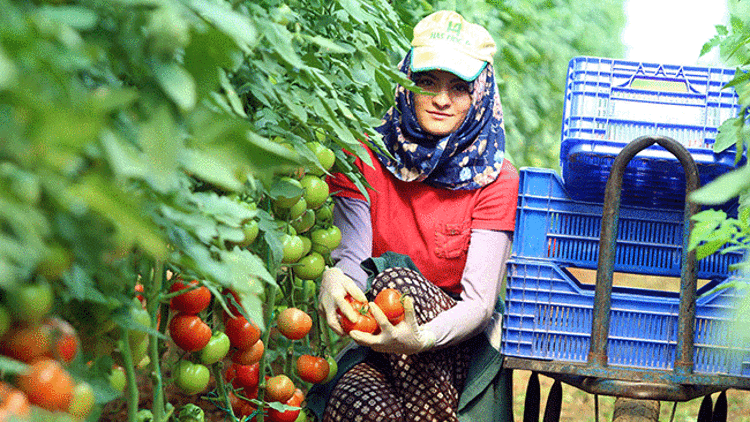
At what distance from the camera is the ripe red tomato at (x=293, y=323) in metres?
1.85

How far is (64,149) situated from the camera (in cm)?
71

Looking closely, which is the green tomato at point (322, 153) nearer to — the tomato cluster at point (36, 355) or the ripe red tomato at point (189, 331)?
the ripe red tomato at point (189, 331)

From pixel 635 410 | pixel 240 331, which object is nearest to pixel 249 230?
pixel 240 331

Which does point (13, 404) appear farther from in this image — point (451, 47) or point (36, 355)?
point (451, 47)

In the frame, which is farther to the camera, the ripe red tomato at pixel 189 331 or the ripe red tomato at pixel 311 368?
the ripe red tomato at pixel 311 368

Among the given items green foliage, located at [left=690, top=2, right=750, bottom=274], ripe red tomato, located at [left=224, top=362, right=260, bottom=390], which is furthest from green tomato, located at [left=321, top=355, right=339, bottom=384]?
green foliage, located at [left=690, top=2, right=750, bottom=274]

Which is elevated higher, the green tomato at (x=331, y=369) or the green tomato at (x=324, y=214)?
Answer: the green tomato at (x=324, y=214)

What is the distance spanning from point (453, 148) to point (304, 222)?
0.57 metres

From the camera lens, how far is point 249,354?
170 cm

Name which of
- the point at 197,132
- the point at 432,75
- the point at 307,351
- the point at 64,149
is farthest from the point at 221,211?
the point at 432,75

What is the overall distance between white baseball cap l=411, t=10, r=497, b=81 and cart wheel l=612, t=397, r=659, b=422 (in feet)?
3.09

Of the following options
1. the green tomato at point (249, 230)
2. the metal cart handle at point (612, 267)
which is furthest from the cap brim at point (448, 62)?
the green tomato at point (249, 230)

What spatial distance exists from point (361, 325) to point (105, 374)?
3.11 feet

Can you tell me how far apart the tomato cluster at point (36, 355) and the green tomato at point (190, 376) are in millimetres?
666
